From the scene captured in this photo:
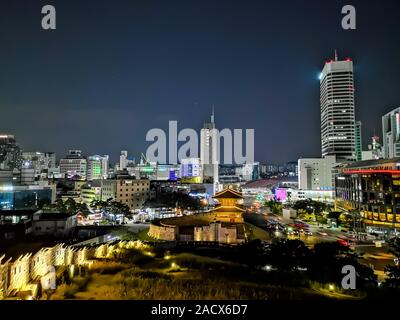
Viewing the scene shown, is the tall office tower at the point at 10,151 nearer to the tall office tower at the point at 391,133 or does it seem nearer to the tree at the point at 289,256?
the tree at the point at 289,256

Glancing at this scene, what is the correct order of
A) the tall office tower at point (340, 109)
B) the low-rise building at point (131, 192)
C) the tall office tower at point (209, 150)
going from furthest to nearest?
the tall office tower at point (209, 150), the tall office tower at point (340, 109), the low-rise building at point (131, 192)

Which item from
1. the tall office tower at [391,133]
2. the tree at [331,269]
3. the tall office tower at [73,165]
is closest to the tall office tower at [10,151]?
the tall office tower at [73,165]

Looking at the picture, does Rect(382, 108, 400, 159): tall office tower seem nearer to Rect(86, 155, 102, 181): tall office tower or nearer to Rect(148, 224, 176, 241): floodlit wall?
Rect(148, 224, 176, 241): floodlit wall

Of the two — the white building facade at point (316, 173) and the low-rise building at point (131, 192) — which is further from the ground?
the white building facade at point (316, 173)

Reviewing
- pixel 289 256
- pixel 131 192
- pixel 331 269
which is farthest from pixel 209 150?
pixel 331 269

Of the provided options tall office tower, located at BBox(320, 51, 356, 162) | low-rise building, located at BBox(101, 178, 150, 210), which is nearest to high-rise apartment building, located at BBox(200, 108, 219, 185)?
tall office tower, located at BBox(320, 51, 356, 162)

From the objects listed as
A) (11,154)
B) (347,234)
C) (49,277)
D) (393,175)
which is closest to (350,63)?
(393,175)

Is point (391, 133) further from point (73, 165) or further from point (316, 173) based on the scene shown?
point (73, 165)
